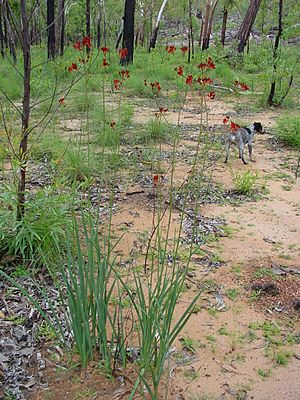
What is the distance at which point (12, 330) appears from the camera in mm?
2324

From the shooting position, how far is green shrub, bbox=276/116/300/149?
6.21 metres

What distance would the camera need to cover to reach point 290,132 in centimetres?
629

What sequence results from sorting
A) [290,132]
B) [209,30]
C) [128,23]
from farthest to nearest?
1. [209,30]
2. [128,23]
3. [290,132]

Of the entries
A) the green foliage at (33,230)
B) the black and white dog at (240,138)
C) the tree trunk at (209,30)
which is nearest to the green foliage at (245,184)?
the black and white dog at (240,138)

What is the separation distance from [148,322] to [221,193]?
2.85 meters

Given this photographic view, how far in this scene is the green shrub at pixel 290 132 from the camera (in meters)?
6.21

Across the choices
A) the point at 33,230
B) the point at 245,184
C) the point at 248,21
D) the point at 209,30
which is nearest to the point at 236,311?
the point at 33,230

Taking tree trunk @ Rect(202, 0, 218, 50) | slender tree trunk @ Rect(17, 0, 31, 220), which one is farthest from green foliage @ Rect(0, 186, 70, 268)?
tree trunk @ Rect(202, 0, 218, 50)

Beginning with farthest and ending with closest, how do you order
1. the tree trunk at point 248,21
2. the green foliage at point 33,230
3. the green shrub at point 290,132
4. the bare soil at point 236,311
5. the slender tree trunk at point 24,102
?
the tree trunk at point 248,21 < the green shrub at point 290,132 < the green foliage at point 33,230 < the slender tree trunk at point 24,102 < the bare soil at point 236,311

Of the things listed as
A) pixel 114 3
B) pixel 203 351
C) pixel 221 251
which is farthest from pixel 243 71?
pixel 114 3

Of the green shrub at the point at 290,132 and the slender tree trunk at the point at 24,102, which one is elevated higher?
the slender tree trunk at the point at 24,102

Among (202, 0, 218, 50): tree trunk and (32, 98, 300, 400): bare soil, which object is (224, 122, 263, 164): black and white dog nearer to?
(32, 98, 300, 400): bare soil

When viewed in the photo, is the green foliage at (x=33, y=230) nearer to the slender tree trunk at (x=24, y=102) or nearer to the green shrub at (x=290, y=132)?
the slender tree trunk at (x=24, y=102)

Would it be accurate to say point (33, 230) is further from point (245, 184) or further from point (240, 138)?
point (240, 138)
